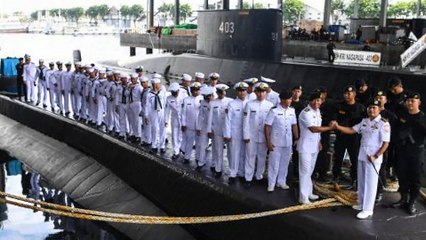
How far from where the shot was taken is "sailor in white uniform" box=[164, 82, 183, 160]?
9039 millimetres

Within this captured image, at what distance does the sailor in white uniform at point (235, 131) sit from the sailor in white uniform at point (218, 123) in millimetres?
143

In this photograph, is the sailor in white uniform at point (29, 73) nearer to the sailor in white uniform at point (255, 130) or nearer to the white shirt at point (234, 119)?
the white shirt at point (234, 119)

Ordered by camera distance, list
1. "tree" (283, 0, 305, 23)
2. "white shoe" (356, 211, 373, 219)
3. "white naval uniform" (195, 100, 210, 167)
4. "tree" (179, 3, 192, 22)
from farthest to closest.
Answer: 1. "tree" (179, 3, 192, 22)
2. "tree" (283, 0, 305, 23)
3. "white naval uniform" (195, 100, 210, 167)
4. "white shoe" (356, 211, 373, 219)

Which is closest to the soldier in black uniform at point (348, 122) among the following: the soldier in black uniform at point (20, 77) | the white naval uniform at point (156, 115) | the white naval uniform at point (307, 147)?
the white naval uniform at point (307, 147)

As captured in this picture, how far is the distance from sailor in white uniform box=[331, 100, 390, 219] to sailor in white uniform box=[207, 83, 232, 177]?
2.32 m

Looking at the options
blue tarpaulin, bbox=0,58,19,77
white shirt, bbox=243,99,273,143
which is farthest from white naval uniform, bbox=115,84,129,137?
blue tarpaulin, bbox=0,58,19,77

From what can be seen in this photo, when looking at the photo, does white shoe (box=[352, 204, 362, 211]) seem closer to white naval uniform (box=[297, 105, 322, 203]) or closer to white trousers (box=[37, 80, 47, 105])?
white naval uniform (box=[297, 105, 322, 203])

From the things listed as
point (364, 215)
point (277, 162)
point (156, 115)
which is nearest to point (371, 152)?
point (364, 215)

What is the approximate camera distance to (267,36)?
663 inches

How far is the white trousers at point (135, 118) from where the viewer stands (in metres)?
10.2

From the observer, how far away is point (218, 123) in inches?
308

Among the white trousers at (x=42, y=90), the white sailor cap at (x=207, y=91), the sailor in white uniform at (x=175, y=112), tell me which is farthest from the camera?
the white trousers at (x=42, y=90)

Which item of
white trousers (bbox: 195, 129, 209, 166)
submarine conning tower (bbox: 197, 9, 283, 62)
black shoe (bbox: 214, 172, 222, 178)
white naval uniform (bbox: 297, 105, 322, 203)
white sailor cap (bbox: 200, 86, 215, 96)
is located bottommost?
black shoe (bbox: 214, 172, 222, 178)

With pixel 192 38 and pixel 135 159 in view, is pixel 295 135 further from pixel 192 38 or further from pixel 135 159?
pixel 192 38
